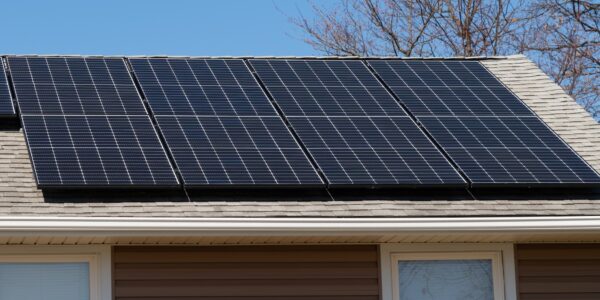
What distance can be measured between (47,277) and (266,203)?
2257 mm

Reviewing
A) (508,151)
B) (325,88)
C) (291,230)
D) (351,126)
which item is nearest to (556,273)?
(508,151)

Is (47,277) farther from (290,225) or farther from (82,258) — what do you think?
(290,225)

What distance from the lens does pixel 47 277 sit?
11484mm

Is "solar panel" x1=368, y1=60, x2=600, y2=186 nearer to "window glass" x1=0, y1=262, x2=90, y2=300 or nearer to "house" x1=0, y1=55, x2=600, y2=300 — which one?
"house" x1=0, y1=55, x2=600, y2=300

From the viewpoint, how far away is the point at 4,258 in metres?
11.3

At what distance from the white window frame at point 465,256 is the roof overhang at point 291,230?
4.8 inches

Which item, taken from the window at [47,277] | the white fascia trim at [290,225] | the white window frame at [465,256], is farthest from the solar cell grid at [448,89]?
the window at [47,277]

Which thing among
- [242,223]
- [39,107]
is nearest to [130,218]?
[242,223]

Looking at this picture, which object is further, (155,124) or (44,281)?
(155,124)

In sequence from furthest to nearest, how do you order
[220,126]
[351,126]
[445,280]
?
[351,126]
[220,126]
[445,280]

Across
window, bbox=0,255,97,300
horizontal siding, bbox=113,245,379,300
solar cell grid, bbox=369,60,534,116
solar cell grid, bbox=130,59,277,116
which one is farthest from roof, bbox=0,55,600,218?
solar cell grid, bbox=130,59,277,116

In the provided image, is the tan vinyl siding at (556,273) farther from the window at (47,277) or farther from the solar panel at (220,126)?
the window at (47,277)

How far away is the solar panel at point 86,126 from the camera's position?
11688 mm

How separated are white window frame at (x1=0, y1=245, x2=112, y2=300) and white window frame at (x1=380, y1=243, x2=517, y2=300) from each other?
2813 mm
